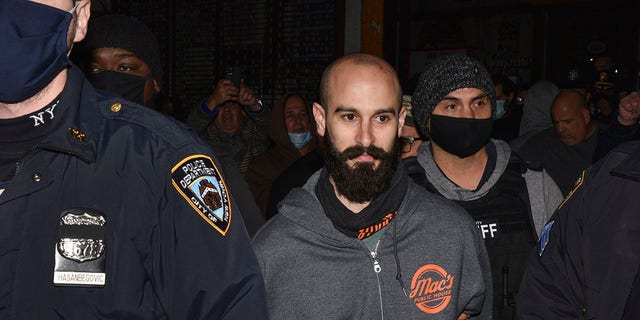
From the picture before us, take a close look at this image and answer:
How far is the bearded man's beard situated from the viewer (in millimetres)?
2681

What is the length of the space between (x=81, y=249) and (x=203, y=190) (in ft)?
1.06

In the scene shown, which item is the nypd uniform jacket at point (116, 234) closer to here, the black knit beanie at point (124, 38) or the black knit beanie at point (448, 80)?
the black knit beanie at point (124, 38)

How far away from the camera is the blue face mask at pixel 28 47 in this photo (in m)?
1.56

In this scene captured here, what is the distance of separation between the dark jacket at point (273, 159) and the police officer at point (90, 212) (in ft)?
10.8

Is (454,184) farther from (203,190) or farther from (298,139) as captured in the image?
(298,139)

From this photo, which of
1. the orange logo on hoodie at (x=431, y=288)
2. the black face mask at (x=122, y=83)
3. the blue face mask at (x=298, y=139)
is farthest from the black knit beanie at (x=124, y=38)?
the blue face mask at (x=298, y=139)

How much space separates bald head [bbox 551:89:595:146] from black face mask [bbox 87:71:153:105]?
4043 mm

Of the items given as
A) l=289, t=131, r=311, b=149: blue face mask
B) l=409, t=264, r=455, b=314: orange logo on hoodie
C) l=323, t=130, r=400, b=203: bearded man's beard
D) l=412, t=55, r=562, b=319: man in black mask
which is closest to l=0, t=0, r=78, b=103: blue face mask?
l=323, t=130, r=400, b=203: bearded man's beard

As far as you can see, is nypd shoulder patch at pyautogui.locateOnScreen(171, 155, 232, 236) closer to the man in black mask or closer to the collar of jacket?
the collar of jacket

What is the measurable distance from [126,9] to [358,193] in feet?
34.5

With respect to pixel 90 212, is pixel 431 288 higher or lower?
lower

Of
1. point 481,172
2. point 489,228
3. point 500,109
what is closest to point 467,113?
point 481,172

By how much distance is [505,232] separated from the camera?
10.7ft

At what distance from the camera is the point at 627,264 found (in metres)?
2.27
